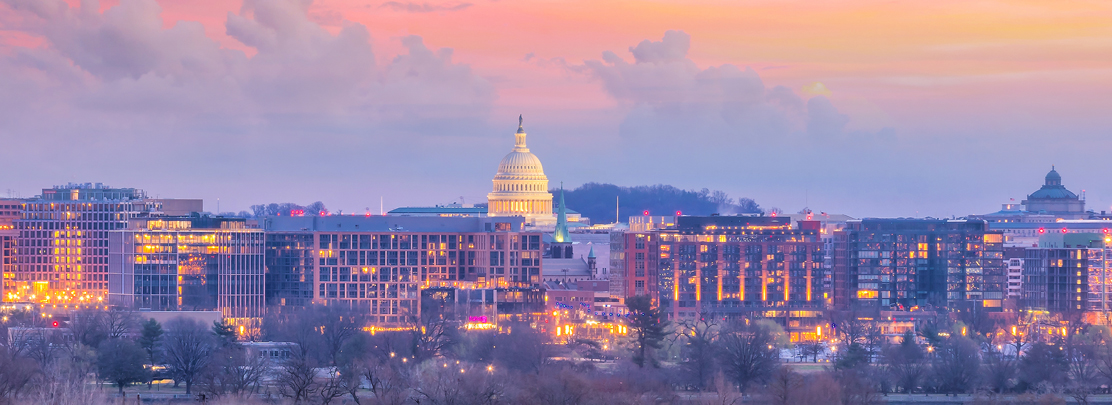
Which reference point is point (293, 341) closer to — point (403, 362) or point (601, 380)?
point (403, 362)

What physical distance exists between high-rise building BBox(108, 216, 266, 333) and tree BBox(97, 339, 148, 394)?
48534 mm

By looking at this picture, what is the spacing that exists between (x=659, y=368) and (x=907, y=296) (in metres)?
53.7

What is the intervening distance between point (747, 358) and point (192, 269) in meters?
68.7

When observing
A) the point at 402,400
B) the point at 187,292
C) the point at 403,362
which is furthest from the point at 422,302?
the point at 402,400

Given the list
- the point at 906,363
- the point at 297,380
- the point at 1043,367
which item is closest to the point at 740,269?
the point at 906,363

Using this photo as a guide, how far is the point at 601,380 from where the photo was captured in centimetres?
13488

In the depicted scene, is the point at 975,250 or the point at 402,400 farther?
the point at 975,250

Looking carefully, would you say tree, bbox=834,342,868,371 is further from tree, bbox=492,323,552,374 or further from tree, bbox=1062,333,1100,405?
tree, bbox=492,323,552,374

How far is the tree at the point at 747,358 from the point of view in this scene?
14025cm

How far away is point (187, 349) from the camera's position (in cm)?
14212

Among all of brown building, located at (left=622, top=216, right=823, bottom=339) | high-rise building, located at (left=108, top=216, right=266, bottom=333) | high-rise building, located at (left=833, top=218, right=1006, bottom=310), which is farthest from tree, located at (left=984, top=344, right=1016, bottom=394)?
high-rise building, located at (left=108, top=216, right=266, bottom=333)

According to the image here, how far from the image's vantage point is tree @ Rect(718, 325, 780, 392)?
14025 cm

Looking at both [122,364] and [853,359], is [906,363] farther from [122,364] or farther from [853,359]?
[122,364]

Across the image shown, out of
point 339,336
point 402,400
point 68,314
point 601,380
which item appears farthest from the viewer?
point 68,314
